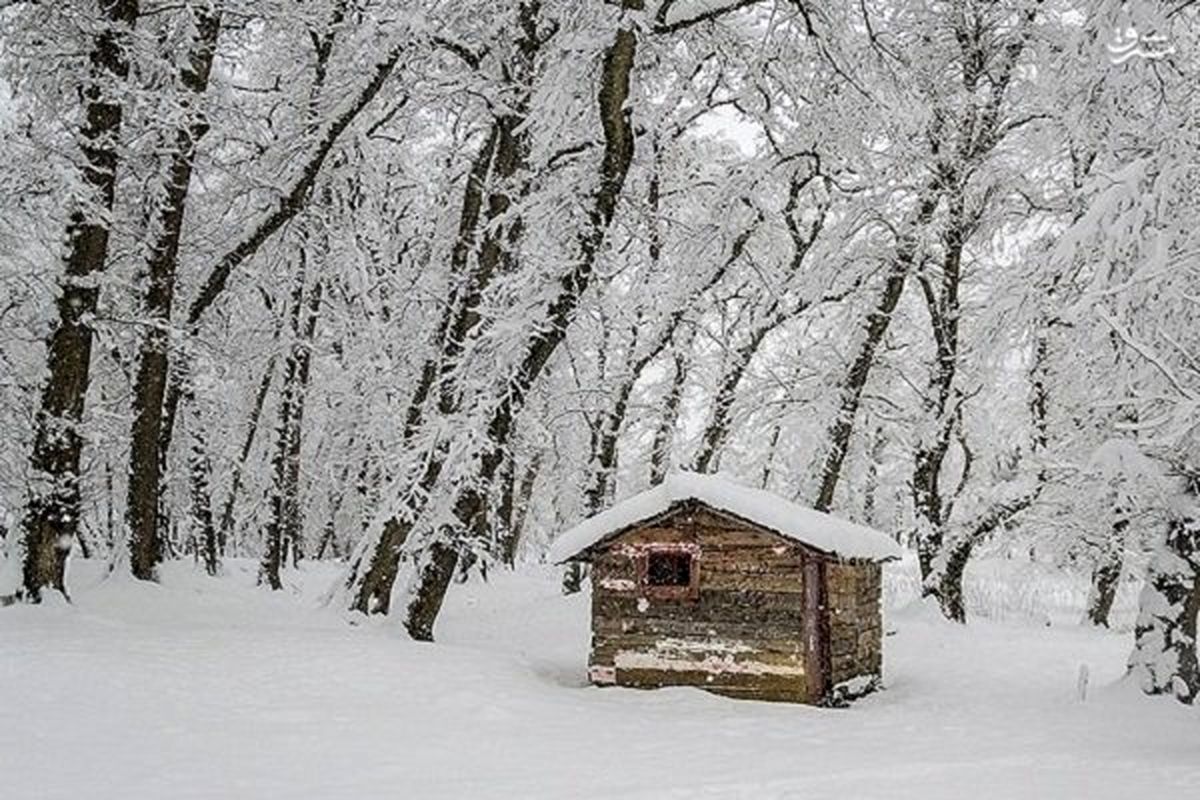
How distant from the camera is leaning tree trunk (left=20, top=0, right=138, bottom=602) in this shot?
12961mm

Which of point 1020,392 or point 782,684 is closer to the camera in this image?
point 782,684

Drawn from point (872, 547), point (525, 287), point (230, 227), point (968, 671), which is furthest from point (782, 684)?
point (230, 227)

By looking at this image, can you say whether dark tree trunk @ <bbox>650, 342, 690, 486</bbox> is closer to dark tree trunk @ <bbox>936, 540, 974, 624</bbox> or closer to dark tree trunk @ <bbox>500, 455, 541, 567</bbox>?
dark tree trunk @ <bbox>500, 455, 541, 567</bbox>

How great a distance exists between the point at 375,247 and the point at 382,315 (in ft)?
6.96

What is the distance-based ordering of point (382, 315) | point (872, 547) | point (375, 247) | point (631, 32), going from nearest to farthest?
point (631, 32)
point (872, 547)
point (375, 247)
point (382, 315)

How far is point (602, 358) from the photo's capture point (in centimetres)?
2372

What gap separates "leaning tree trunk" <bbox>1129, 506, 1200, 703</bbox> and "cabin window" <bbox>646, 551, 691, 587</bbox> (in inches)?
204

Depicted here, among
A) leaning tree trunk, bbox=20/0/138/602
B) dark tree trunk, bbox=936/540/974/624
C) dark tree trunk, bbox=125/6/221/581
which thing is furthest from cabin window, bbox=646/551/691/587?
dark tree trunk, bbox=936/540/974/624

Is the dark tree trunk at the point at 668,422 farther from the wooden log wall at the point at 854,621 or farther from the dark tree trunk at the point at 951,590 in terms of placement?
the wooden log wall at the point at 854,621

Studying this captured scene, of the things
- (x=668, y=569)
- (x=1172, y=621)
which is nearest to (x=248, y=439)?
(x=668, y=569)

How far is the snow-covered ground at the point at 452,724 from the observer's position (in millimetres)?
7785

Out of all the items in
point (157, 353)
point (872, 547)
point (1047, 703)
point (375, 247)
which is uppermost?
point (375, 247)

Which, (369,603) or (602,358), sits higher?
(602,358)

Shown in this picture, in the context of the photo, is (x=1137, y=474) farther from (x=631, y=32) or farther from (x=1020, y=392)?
(x=1020, y=392)
